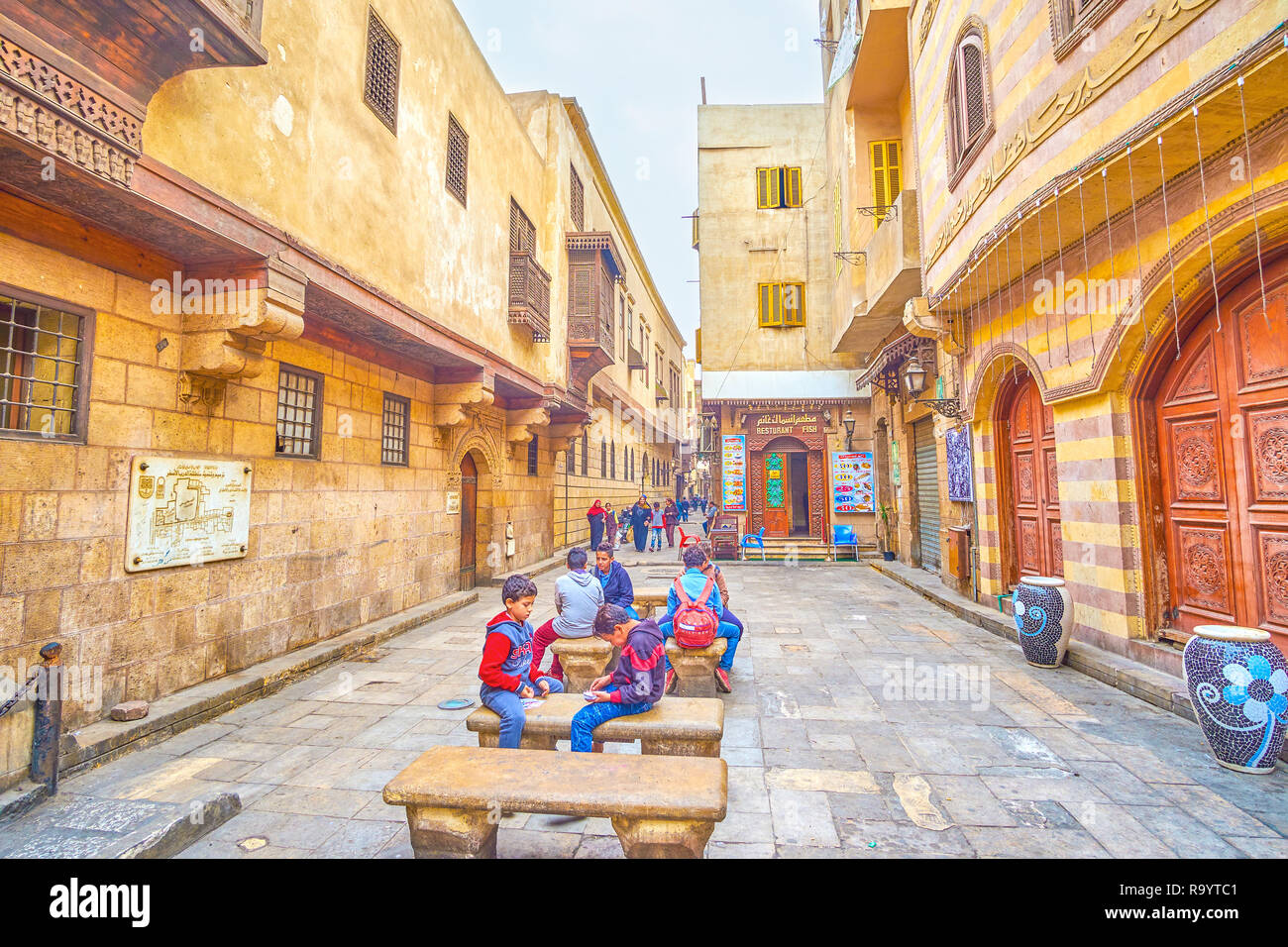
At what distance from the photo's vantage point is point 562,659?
18.6ft

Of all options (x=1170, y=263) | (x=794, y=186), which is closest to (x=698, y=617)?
(x=1170, y=263)

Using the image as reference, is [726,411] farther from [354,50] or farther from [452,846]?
[452,846]

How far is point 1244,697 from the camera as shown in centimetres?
394

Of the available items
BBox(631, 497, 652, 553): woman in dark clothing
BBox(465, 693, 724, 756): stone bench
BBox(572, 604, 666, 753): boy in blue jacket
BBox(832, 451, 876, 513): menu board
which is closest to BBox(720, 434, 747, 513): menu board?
BBox(832, 451, 876, 513): menu board

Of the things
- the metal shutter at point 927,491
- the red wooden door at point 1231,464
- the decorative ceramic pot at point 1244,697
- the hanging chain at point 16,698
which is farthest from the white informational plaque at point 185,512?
the metal shutter at point 927,491

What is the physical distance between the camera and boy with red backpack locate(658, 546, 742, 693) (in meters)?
5.70

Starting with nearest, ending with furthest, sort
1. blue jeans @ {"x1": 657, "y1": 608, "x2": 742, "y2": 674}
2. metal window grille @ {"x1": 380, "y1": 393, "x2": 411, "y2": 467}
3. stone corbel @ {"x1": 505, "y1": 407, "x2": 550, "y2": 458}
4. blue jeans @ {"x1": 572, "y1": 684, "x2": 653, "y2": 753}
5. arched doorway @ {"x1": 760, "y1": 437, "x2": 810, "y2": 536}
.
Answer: blue jeans @ {"x1": 572, "y1": 684, "x2": 653, "y2": 753} < blue jeans @ {"x1": 657, "y1": 608, "x2": 742, "y2": 674} < metal window grille @ {"x1": 380, "y1": 393, "x2": 411, "y2": 467} < stone corbel @ {"x1": 505, "y1": 407, "x2": 550, "y2": 458} < arched doorway @ {"x1": 760, "y1": 437, "x2": 810, "y2": 536}

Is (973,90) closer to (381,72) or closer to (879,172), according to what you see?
(879,172)

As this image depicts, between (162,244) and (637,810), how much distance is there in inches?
229

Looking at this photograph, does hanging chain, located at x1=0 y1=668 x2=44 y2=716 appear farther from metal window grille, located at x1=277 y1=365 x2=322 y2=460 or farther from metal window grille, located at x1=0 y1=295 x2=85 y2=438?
metal window grille, located at x1=277 y1=365 x2=322 y2=460

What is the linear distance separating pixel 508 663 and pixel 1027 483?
783cm

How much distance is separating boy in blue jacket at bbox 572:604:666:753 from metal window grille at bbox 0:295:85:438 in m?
4.53

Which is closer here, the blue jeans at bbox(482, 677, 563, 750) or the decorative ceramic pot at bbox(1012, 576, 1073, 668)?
the blue jeans at bbox(482, 677, 563, 750)

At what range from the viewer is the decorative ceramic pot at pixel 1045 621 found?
642 centimetres
